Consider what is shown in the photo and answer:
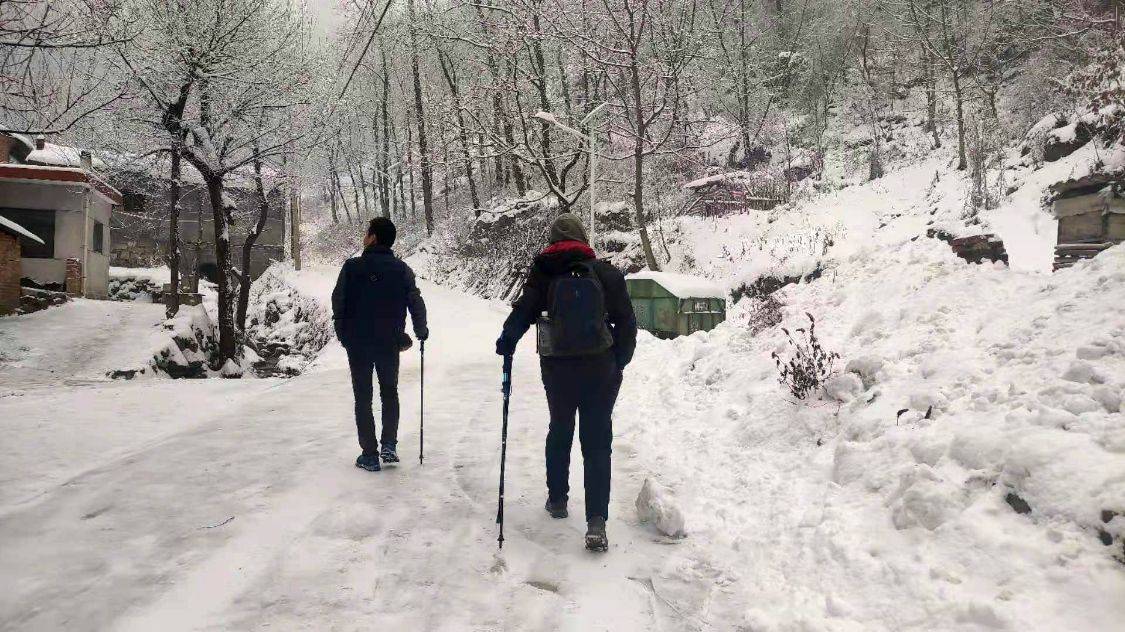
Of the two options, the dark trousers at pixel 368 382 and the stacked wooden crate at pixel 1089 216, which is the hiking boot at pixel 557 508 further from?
the stacked wooden crate at pixel 1089 216

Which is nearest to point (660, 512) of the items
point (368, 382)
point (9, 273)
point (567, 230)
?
point (567, 230)

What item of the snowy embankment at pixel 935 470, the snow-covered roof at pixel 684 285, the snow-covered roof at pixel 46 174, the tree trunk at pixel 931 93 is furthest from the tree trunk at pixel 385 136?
the snowy embankment at pixel 935 470

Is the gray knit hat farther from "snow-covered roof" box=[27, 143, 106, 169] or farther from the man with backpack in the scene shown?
"snow-covered roof" box=[27, 143, 106, 169]

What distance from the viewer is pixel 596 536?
370 centimetres

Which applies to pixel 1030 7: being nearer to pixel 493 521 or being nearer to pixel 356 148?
pixel 493 521

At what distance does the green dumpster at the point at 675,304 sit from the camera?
51.8 feet

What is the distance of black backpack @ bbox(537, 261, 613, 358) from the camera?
12.5ft

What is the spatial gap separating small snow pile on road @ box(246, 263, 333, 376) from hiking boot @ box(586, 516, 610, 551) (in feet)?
56.6

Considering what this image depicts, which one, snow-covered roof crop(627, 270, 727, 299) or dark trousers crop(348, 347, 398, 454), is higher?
snow-covered roof crop(627, 270, 727, 299)

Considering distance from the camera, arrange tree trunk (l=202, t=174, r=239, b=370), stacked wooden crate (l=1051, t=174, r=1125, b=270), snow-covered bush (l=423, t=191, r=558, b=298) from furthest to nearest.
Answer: snow-covered bush (l=423, t=191, r=558, b=298) < tree trunk (l=202, t=174, r=239, b=370) < stacked wooden crate (l=1051, t=174, r=1125, b=270)

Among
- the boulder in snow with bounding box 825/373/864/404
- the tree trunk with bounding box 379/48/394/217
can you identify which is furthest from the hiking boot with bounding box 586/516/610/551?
the tree trunk with bounding box 379/48/394/217

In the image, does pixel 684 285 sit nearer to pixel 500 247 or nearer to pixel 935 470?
pixel 935 470

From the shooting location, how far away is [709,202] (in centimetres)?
2861

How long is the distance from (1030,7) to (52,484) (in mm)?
42080
